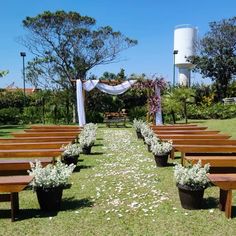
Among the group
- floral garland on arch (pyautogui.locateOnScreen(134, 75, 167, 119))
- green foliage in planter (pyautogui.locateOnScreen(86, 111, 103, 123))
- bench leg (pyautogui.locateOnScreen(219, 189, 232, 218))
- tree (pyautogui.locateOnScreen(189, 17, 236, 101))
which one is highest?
tree (pyautogui.locateOnScreen(189, 17, 236, 101))

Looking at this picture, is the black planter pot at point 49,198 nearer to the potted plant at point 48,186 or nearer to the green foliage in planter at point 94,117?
the potted plant at point 48,186

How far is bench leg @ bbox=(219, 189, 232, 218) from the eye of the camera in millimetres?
5172

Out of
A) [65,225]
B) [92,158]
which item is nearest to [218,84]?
[92,158]

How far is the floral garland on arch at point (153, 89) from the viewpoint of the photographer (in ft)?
64.5

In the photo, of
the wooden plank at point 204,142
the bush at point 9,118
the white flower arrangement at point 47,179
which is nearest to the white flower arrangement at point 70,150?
the wooden plank at point 204,142

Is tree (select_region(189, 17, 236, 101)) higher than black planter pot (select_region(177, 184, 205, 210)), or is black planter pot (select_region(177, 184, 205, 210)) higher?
tree (select_region(189, 17, 236, 101))

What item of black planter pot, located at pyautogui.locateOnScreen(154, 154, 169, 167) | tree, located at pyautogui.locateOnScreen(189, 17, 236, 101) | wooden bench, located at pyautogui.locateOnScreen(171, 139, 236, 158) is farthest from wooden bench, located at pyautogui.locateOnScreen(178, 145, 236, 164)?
tree, located at pyautogui.locateOnScreen(189, 17, 236, 101)

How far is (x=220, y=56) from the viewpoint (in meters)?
34.0

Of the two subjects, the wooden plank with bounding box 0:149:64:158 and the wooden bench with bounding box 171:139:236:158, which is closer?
the wooden plank with bounding box 0:149:64:158

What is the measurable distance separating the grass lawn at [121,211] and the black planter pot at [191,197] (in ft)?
0.30

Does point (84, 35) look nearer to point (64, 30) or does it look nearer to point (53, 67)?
point (64, 30)

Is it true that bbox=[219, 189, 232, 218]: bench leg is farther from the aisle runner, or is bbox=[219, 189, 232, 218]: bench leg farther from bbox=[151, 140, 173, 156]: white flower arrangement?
bbox=[151, 140, 173, 156]: white flower arrangement

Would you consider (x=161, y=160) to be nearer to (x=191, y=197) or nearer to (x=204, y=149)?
(x=204, y=149)

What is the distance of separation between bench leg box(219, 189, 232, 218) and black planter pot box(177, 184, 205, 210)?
0.29 m
